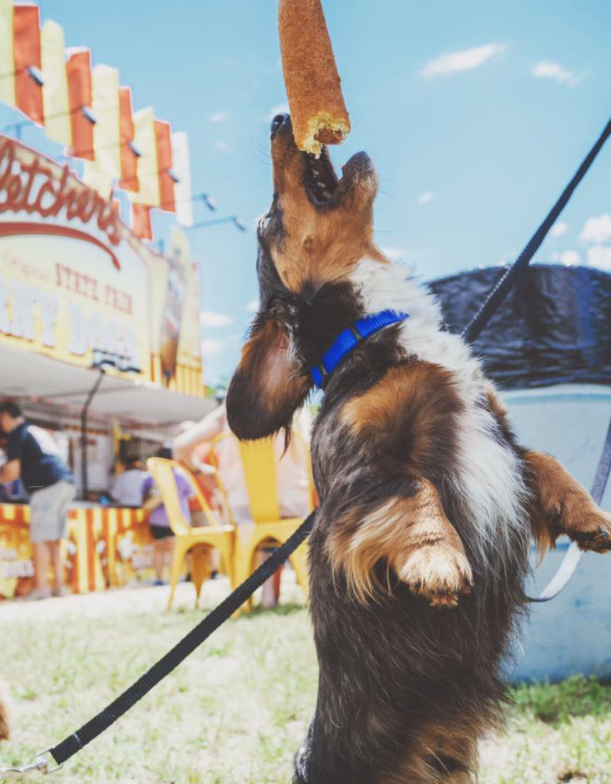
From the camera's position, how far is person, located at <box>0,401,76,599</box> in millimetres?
8445

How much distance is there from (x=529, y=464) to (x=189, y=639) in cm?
102

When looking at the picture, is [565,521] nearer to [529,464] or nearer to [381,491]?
[529,464]

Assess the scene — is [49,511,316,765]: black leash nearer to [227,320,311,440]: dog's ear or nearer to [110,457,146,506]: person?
[227,320,311,440]: dog's ear

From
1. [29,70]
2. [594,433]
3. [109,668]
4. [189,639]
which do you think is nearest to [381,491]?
[189,639]

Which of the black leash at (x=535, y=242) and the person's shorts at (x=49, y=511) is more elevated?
the black leash at (x=535, y=242)

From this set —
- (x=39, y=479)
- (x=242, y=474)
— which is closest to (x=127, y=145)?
(x=39, y=479)

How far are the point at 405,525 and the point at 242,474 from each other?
4652 millimetres

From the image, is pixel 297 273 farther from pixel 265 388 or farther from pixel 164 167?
pixel 164 167

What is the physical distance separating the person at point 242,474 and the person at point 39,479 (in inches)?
97.8

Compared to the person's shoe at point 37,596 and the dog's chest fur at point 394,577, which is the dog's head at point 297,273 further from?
the person's shoe at point 37,596

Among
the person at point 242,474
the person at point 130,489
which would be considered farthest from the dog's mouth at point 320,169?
the person at point 130,489

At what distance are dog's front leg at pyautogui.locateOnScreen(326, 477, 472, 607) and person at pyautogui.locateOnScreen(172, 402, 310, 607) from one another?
397 cm

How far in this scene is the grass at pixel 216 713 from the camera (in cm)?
263

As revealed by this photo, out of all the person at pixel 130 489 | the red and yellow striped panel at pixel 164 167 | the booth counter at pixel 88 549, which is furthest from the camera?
the red and yellow striped panel at pixel 164 167
